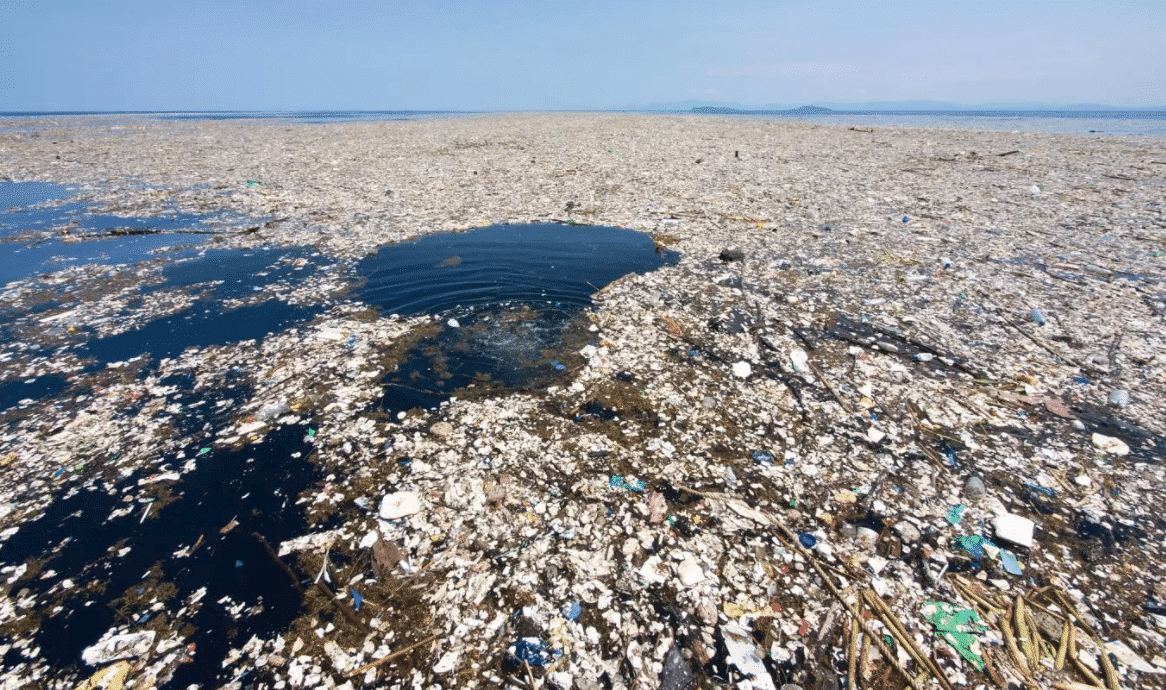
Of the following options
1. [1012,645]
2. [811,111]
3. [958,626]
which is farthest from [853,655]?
[811,111]

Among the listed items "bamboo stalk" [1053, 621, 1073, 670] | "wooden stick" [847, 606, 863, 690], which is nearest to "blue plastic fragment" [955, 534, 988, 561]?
"bamboo stalk" [1053, 621, 1073, 670]

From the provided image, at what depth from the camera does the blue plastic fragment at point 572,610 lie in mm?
2582

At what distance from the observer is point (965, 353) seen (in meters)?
4.99

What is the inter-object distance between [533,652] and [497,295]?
15.2 ft

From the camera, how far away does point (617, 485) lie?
11.2 ft

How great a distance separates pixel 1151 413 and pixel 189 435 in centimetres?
785

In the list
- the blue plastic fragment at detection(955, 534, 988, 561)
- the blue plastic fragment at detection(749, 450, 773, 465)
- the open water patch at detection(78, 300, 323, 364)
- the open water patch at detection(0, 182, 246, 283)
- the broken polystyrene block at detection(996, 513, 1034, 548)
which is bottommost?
the blue plastic fragment at detection(955, 534, 988, 561)

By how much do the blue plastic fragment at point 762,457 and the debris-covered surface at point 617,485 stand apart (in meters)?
0.02

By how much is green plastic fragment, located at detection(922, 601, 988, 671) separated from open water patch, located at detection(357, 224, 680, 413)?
3.09m

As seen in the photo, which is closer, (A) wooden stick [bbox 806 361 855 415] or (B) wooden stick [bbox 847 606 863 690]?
(B) wooden stick [bbox 847 606 863 690]

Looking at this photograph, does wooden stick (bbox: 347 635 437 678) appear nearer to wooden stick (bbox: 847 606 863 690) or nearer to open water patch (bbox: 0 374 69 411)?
wooden stick (bbox: 847 606 863 690)

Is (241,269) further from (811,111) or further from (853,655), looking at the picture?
(811,111)

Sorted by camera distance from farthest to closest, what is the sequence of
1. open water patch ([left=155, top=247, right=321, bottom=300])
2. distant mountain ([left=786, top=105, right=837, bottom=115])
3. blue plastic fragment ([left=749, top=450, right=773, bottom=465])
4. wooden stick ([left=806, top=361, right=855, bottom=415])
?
distant mountain ([left=786, top=105, right=837, bottom=115]), open water patch ([left=155, top=247, right=321, bottom=300]), wooden stick ([left=806, top=361, right=855, bottom=415]), blue plastic fragment ([left=749, top=450, right=773, bottom=465])

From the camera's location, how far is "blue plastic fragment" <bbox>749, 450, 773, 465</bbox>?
143 inches
